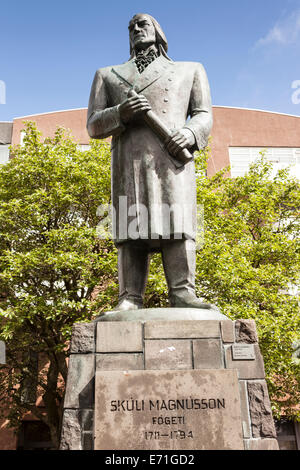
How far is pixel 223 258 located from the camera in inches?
478

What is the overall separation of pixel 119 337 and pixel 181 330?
Result: 0.48 meters

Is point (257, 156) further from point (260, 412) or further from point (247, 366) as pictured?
point (260, 412)

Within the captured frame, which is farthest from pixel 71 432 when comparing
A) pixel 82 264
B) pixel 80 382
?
pixel 82 264

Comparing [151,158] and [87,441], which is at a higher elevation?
[151,158]

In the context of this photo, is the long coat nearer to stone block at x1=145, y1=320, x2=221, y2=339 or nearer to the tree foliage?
stone block at x1=145, y1=320, x2=221, y2=339

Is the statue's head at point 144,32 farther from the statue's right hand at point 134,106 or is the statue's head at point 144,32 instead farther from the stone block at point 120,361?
the stone block at point 120,361

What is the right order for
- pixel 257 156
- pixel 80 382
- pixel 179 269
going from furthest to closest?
pixel 257 156 → pixel 179 269 → pixel 80 382

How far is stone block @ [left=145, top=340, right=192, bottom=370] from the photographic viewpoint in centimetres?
356

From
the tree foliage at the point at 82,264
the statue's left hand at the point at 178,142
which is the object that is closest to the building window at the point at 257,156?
the tree foliage at the point at 82,264

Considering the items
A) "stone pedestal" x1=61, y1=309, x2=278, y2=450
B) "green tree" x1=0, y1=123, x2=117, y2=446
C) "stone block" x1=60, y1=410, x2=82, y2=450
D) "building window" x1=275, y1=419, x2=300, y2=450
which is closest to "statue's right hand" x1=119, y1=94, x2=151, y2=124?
"stone pedestal" x1=61, y1=309, x2=278, y2=450

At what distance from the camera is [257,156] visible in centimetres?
2272

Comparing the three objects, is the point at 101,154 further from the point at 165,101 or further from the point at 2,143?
the point at 165,101

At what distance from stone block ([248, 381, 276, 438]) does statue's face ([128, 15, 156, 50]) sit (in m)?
3.35
